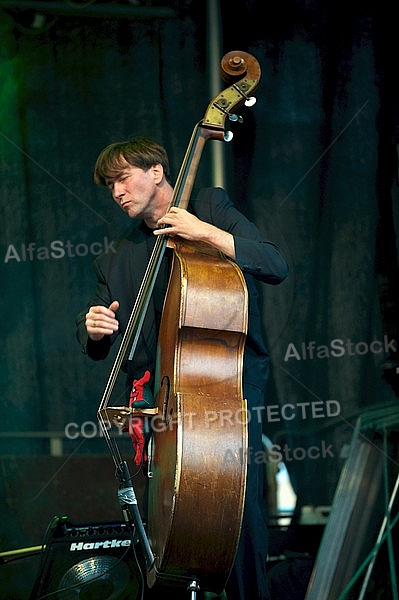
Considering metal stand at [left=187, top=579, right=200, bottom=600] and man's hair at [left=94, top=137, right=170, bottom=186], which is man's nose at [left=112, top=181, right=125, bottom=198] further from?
metal stand at [left=187, top=579, right=200, bottom=600]

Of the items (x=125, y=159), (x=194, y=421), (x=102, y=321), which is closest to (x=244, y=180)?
(x=125, y=159)

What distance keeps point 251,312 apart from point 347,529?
885 millimetres

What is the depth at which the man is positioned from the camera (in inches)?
86.1

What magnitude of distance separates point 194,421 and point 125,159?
0.96 meters

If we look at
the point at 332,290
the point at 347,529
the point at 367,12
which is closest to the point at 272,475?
the point at 347,529

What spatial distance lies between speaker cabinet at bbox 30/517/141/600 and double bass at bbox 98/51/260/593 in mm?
160

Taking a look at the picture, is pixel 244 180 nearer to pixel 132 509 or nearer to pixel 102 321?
pixel 102 321

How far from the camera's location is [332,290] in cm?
327

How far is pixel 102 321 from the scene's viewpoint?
7.53ft

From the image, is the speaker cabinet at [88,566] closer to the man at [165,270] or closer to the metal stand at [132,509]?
the metal stand at [132,509]

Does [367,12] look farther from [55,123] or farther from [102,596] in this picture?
[102,596]

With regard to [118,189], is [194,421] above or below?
below

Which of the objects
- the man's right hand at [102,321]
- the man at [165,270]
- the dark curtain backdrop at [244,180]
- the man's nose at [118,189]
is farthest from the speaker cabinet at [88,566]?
the man's nose at [118,189]

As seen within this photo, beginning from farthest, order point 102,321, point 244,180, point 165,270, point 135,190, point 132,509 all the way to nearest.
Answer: point 244,180, point 135,190, point 165,270, point 102,321, point 132,509
